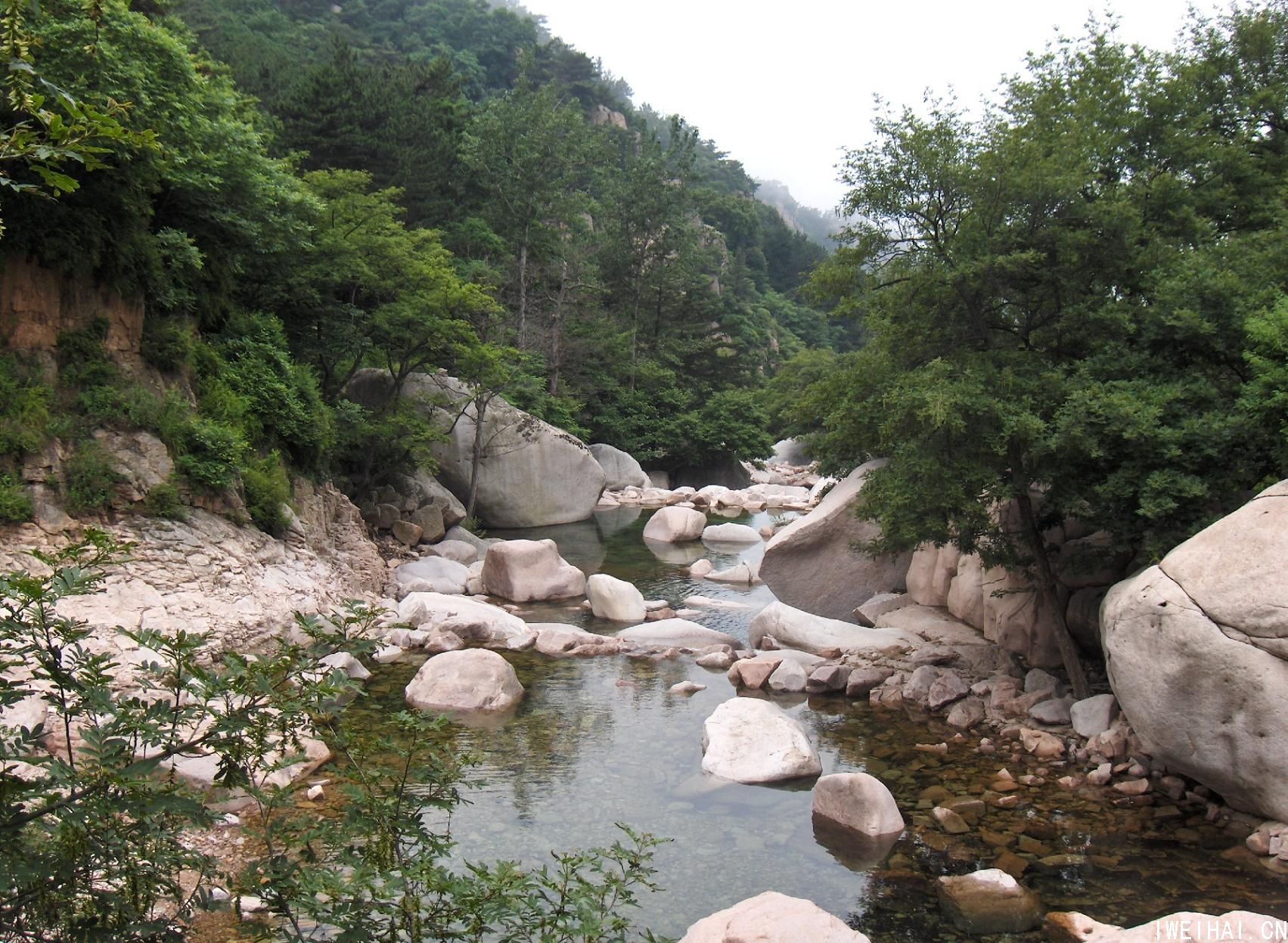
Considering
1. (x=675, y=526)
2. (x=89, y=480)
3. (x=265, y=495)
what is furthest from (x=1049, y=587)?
(x=675, y=526)

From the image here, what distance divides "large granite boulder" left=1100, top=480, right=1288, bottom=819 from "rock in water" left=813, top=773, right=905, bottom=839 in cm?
262

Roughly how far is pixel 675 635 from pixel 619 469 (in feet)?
69.4

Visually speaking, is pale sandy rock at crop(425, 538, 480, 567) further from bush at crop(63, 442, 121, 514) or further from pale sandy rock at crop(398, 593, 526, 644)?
bush at crop(63, 442, 121, 514)

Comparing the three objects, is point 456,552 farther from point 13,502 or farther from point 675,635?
point 13,502

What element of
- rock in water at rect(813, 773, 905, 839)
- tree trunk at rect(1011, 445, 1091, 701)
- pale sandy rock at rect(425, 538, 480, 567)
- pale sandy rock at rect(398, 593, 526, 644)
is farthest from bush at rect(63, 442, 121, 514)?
tree trunk at rect(1011, 445, 1091, 701)

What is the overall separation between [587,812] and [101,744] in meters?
6.09

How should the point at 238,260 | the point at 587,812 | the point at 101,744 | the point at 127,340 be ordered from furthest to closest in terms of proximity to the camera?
the point at 238,260 → the point at 127,340 → the point at 587,812 → the point at 101,744

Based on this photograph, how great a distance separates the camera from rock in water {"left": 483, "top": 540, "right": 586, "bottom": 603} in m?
17.3

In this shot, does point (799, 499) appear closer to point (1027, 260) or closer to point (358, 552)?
point (358, 552)

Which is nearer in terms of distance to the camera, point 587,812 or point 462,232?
point 587,812

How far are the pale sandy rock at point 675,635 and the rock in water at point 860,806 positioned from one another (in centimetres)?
598

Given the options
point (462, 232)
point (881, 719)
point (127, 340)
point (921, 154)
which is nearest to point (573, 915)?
point (881, 719)

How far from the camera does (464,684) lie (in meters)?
11.3

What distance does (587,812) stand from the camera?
8.45 m
